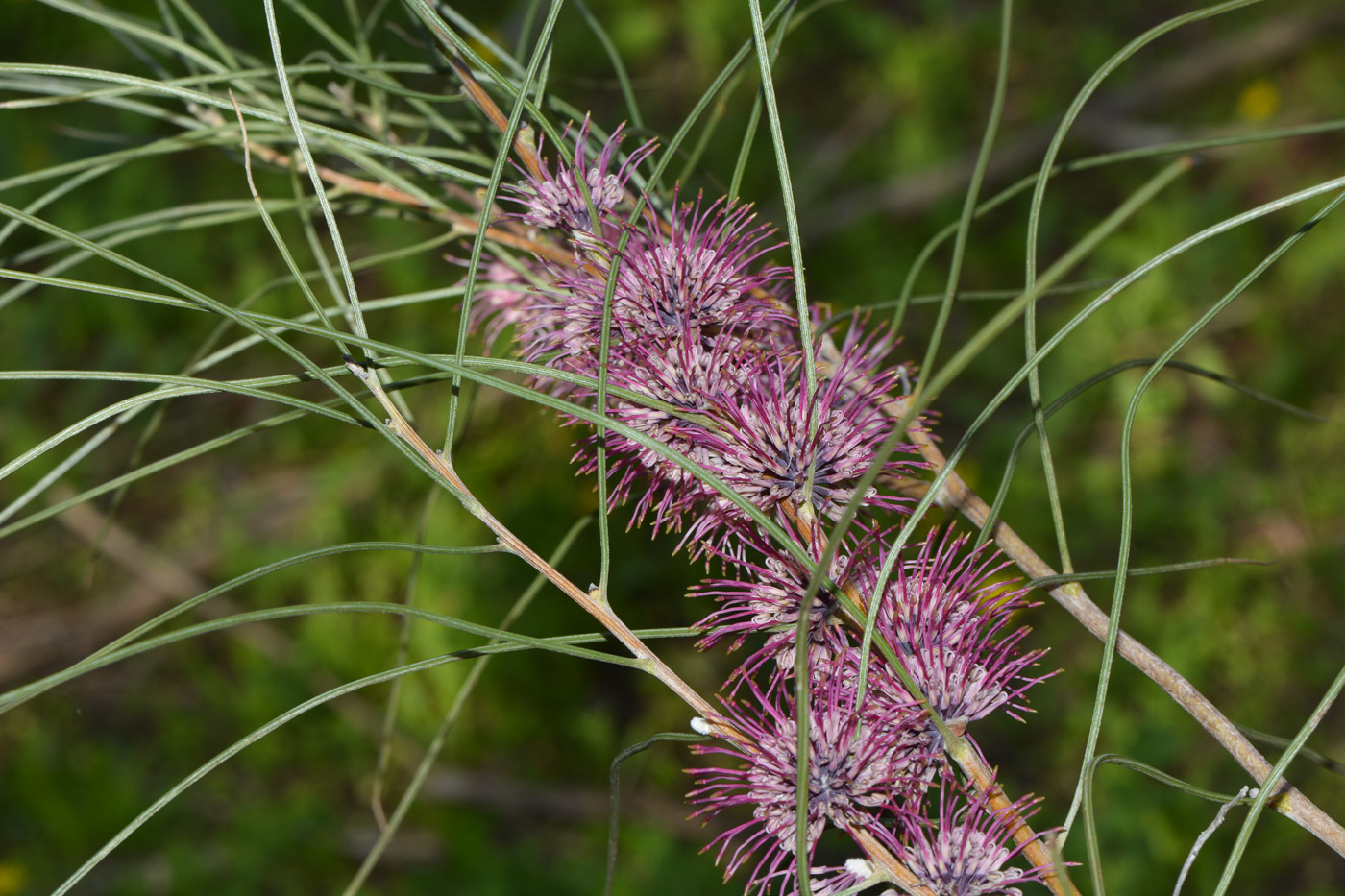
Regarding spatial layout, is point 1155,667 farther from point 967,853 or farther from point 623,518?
point 623,518

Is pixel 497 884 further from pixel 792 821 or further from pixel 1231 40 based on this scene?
pixel 1231 40

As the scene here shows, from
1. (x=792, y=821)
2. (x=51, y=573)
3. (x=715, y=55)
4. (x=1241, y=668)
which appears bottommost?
(x=51, y=573)

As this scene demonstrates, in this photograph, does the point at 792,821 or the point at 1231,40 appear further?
the point at 1231,40

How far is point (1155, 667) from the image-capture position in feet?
1.28

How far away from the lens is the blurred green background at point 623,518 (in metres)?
1.57

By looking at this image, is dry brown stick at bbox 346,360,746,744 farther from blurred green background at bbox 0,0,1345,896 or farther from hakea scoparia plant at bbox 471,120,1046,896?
blurred green background at bbox 0,0,1345,896

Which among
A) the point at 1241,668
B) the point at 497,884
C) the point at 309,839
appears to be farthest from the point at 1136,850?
the point at 309,839

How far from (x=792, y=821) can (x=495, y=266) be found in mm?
336

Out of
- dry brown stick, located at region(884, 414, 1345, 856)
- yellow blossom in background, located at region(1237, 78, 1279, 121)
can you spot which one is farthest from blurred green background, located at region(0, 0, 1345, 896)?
dry brown stick, located at region(884, 414, 1345, 856)

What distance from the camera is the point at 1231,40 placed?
222 cm

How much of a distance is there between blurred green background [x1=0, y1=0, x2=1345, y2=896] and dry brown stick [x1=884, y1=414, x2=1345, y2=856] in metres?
1.01

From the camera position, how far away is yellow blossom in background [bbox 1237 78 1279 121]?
2.10 metres

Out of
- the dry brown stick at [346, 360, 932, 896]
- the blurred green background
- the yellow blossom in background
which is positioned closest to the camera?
the dry brown stick at [346, 360, 932, 896]

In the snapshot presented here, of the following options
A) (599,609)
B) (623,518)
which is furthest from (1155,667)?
(623,518)
